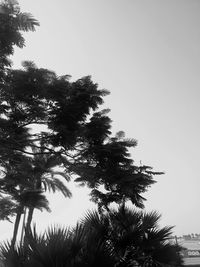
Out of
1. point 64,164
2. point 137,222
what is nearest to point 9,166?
point 64,164

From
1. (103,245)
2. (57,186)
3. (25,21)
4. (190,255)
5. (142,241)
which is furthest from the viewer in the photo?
(190,255)

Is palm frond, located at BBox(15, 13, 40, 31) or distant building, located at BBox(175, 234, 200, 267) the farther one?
distant building, located at BBox(175, 234, 200, 267)

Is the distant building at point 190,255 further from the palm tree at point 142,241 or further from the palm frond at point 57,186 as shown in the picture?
the palm frond at point 57,186

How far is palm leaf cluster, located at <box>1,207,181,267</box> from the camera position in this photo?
5269 mm

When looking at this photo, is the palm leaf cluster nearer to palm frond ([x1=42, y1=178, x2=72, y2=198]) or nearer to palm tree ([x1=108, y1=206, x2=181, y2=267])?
palm tree ([x1=108, y1=206, x2=181, y2=267])

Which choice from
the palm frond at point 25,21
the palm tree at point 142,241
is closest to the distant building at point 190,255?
the palm tree at point 142,241

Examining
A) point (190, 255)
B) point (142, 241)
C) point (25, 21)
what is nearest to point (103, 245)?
point (142, 241)

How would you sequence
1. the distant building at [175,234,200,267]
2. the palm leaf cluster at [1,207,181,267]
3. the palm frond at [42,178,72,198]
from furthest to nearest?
the palm frond at [42,178,72,198] < the distant building at [175,234,200,267] < the palm leaf cluster at [1,207,181,267]

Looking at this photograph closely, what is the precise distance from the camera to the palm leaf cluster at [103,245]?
17.3 feet

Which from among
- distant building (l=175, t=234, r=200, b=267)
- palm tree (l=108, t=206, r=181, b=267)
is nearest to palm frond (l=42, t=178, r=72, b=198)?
distant building (l=175, t=234, r=200, b=267)

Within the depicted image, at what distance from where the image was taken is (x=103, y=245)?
608cm

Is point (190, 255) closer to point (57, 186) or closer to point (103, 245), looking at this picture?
point (57, 186)

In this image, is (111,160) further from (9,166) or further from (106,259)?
(106,259)

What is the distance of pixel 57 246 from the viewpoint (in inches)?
209
